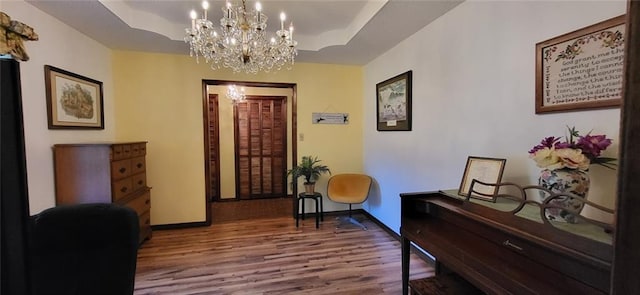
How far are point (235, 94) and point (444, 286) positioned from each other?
433 cm

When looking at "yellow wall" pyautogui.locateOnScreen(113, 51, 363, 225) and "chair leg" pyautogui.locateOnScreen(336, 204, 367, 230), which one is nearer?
"yellow wall" pyautogui.locateOnScreen(113, 51, 363, 225)

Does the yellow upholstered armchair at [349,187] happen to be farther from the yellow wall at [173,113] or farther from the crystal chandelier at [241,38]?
the crystal chandelier at [241,38]

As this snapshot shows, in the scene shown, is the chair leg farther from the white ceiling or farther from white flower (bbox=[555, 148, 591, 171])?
white flower (bbox=[555, 148, 591, 171])

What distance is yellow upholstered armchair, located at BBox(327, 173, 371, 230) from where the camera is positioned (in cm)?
382

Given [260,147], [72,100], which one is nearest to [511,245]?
[72,100]

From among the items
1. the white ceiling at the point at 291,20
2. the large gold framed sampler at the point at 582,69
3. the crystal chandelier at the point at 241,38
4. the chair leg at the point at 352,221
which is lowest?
the chair leg at the point at 352,221

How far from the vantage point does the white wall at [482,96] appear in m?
1.40

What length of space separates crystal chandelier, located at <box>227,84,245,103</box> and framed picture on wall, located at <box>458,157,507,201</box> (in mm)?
4101

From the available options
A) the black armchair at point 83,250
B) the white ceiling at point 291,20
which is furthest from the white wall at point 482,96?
the black armchair at point 83,250

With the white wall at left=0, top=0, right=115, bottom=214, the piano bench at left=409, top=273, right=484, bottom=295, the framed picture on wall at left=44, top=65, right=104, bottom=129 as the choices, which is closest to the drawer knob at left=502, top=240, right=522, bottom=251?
the piano bench at left=409, top=273, right=484, bottom=295

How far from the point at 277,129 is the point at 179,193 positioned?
2.31m

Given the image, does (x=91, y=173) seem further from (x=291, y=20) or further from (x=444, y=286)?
(x=444, y=286)

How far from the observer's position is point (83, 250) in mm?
1115

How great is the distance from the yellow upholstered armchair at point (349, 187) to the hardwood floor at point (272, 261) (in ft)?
1.37
